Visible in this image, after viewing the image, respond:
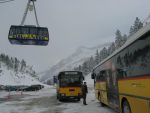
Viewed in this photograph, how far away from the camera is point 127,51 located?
11.5m

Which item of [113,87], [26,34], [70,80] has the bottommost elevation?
[113,87]

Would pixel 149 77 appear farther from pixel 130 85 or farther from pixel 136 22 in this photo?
pixel 136 22

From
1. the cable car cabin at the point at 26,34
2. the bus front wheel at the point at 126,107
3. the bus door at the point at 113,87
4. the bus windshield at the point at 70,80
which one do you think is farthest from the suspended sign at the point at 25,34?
the bus front wheel at the point at 126,107

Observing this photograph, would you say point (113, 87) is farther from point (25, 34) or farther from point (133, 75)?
point (25, 34)

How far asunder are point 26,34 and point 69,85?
6617mm

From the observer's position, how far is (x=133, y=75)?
34.6 ft

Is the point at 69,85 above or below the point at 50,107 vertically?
above

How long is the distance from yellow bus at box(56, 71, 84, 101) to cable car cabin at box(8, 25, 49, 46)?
4912 millimetres

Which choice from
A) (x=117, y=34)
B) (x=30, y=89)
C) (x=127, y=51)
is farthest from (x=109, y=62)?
(x=117, y=34)

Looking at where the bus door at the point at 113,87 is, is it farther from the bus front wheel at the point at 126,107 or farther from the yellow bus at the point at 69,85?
the yellow bus at the point at 69,85

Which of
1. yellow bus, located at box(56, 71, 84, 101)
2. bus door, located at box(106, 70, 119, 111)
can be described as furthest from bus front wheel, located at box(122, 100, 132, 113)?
yellow bus, located at box(56, 71, 84, 101)

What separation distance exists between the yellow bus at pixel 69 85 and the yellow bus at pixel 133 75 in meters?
13.8

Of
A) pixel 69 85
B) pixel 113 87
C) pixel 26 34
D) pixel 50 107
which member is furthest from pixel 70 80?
pixel 113 87

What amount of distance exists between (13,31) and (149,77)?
1775cm
